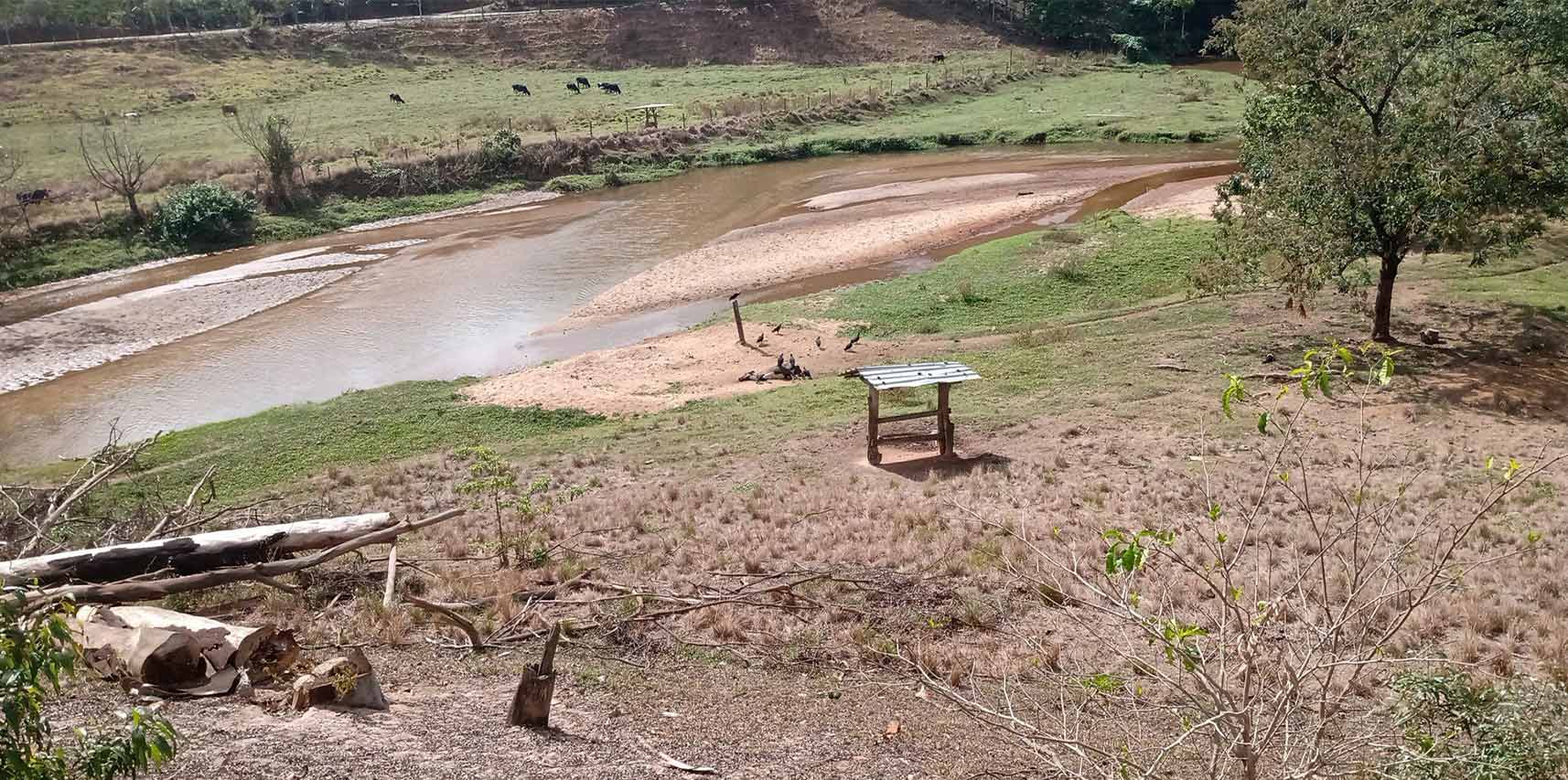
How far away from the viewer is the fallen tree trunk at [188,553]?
31.9 ft

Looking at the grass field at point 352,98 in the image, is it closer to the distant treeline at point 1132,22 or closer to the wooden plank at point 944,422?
the distant treeline at point 1132,22

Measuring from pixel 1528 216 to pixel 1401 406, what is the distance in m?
4.20

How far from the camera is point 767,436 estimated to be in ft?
59.8

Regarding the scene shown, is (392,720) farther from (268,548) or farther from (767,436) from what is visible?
(767,436)

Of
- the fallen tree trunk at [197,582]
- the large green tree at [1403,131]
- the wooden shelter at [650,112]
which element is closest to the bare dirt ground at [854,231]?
the wooden shelter at [650,112]

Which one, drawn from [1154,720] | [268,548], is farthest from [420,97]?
[1154,720]

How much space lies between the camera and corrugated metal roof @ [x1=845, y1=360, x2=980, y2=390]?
51.9 ft

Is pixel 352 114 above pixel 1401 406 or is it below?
above

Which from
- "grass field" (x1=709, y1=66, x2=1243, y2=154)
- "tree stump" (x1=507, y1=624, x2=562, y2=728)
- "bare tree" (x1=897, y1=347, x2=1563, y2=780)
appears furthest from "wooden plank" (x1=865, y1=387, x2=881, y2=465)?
"grass field" (x1=709, y1=66, x2=1243, y2=154)

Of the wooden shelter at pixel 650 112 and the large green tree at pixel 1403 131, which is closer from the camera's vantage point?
the large green tree at pixel 1403 131

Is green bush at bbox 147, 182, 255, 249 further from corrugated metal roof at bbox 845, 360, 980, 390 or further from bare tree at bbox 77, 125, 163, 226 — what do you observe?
corrugated metal roof at bbox 845, 360, 980, 390

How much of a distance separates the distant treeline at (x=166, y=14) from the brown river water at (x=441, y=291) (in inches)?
1494

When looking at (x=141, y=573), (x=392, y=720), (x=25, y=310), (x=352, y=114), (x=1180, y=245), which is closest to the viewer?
(x=392, y=720)

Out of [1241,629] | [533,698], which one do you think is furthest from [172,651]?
[1241,629]
